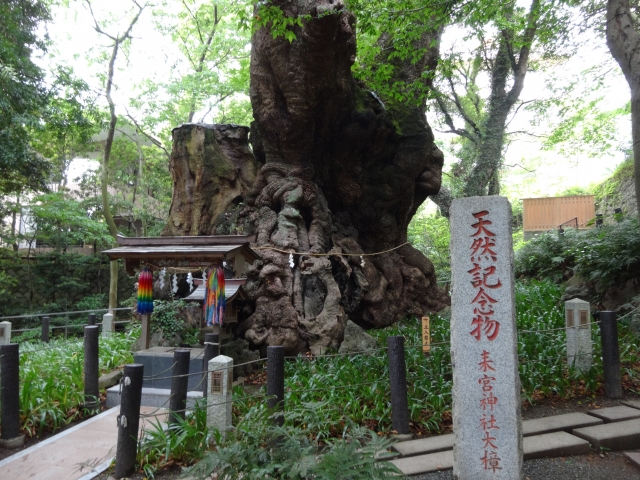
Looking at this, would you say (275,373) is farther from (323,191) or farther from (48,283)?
(48,283)

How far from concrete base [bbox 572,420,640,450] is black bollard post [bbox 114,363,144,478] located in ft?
14.0

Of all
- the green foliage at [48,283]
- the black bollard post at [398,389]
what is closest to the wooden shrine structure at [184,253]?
the black bollard post at [398,389]

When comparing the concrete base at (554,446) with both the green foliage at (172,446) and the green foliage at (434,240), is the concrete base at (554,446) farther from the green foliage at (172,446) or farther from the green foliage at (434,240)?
the green foliage at (434,240)

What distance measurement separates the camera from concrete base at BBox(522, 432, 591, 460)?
379cm

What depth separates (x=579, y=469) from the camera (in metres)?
3.60

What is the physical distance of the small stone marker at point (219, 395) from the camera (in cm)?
404

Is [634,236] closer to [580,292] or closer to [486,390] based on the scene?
[580,292]

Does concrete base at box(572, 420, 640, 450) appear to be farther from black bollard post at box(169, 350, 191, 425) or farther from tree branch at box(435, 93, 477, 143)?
tree branch at box(435, 93, 477, 143)

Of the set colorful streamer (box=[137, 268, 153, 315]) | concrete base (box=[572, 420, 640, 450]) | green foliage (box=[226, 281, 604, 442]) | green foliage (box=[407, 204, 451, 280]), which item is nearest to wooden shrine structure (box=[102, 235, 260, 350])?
colorful streamer (box=[137, 268, 153, 315])

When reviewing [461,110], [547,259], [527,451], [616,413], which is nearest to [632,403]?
[616,413]

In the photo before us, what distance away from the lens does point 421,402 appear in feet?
15.7

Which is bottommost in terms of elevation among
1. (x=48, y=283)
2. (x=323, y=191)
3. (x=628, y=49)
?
(x=48, y=283)

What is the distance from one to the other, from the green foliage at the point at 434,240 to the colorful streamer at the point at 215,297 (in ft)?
42.3

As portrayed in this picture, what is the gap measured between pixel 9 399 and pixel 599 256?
33.0 ft
